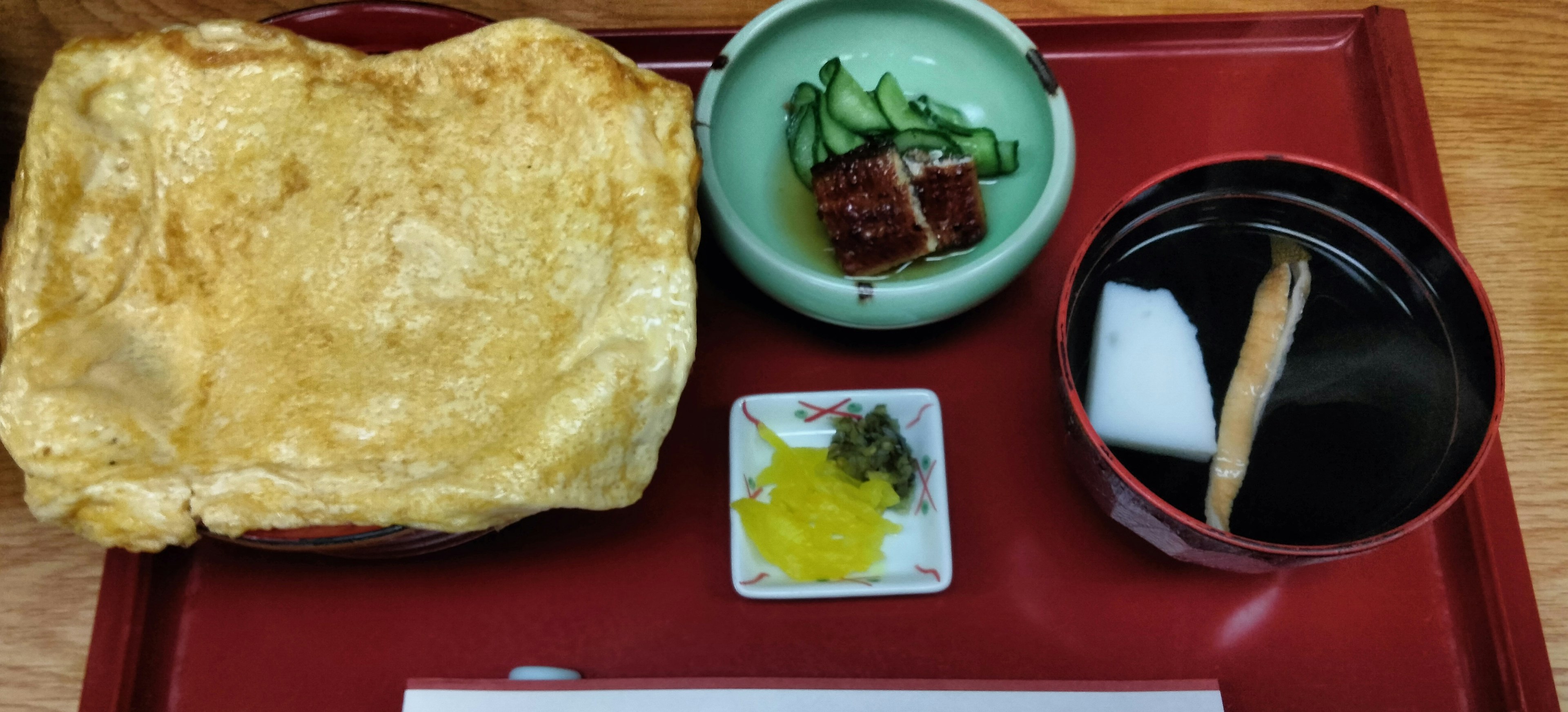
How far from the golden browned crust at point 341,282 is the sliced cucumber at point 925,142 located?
39 cm

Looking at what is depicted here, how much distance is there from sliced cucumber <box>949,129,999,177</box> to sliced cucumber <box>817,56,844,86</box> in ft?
0.69

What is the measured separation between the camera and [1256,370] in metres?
1.08

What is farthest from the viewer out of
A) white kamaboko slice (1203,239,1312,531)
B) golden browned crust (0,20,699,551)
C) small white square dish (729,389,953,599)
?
small white square dish (729,389,953,599)

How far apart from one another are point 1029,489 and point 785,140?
68cm

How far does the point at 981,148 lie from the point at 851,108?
21 centimetres

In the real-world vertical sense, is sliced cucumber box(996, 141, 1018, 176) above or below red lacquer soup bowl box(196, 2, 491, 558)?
below

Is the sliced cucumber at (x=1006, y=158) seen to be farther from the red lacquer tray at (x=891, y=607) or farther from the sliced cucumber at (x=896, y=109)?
the red lacquer tray at (x=891, y=607)

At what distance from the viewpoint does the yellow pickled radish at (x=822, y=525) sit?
117cm

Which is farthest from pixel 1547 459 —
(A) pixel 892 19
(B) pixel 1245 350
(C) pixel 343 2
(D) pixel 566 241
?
(C) pixel 343 2

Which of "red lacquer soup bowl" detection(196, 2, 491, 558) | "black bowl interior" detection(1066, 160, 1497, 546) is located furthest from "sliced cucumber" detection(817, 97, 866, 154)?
"red lacquer soup bowl" detection(196, 2, 491, 558)

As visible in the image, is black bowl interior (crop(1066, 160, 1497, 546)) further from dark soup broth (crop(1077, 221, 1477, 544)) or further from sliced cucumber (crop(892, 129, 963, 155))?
sliced cucumber (crop(892, 129, 963, 155))

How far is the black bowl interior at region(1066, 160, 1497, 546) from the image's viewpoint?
3.33 feet

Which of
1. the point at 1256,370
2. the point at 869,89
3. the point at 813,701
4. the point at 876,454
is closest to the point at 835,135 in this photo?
the point at 869,89

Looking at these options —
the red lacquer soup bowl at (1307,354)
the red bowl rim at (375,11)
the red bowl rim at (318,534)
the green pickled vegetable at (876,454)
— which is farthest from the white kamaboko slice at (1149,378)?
the red bowl rim at (375,11)
